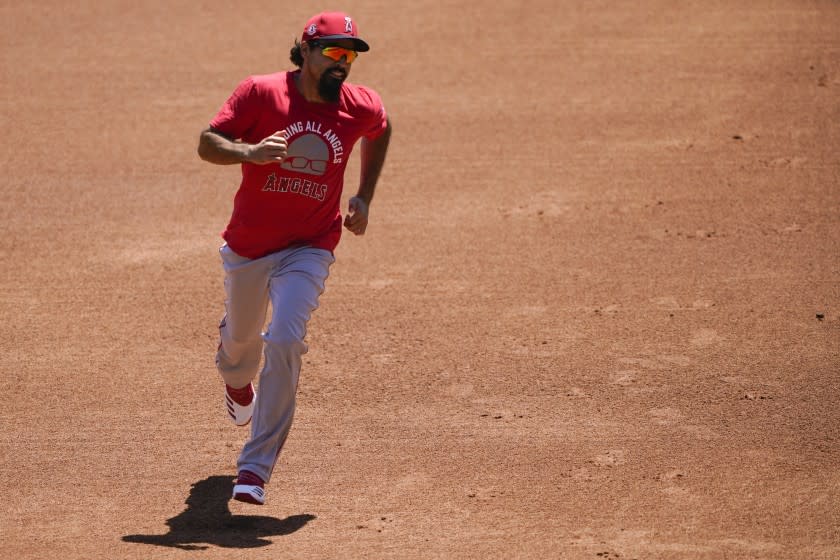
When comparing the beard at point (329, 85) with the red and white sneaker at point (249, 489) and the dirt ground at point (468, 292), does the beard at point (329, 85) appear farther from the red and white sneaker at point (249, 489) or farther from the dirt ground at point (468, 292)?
the dirt ground at point (468, 292)

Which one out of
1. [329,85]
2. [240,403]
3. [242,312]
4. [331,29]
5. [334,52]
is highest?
[331,29]

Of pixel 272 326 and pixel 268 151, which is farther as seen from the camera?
pixel 272 326

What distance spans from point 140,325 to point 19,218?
2.63 meters

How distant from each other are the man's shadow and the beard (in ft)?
6.86

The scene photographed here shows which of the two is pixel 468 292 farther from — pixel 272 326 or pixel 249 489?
pixel 249 489

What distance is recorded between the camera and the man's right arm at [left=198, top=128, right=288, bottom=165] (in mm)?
5117

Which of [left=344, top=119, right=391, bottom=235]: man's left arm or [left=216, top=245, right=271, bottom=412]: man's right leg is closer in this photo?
[left=216, top=245, right=271, bottom=412]: man's right leg

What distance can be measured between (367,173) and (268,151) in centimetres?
103

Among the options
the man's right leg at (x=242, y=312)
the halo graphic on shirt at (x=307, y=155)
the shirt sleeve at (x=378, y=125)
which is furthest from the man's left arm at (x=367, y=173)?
the man's right leg at (x=242, y=312)

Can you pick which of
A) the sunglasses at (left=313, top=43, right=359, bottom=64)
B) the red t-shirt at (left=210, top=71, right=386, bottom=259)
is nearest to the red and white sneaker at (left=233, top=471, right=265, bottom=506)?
the red t-shirt at (left=210, top=71, right=386, bottom=259)

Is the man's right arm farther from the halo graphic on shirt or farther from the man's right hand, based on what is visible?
the halo graphic on shirt

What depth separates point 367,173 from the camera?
606 cm

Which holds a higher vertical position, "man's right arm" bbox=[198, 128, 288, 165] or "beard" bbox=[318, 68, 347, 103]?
"beard" bbox=[318, 68, 347, 103]

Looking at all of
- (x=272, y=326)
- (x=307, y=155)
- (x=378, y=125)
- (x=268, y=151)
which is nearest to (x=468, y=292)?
(x=378, y=125)
